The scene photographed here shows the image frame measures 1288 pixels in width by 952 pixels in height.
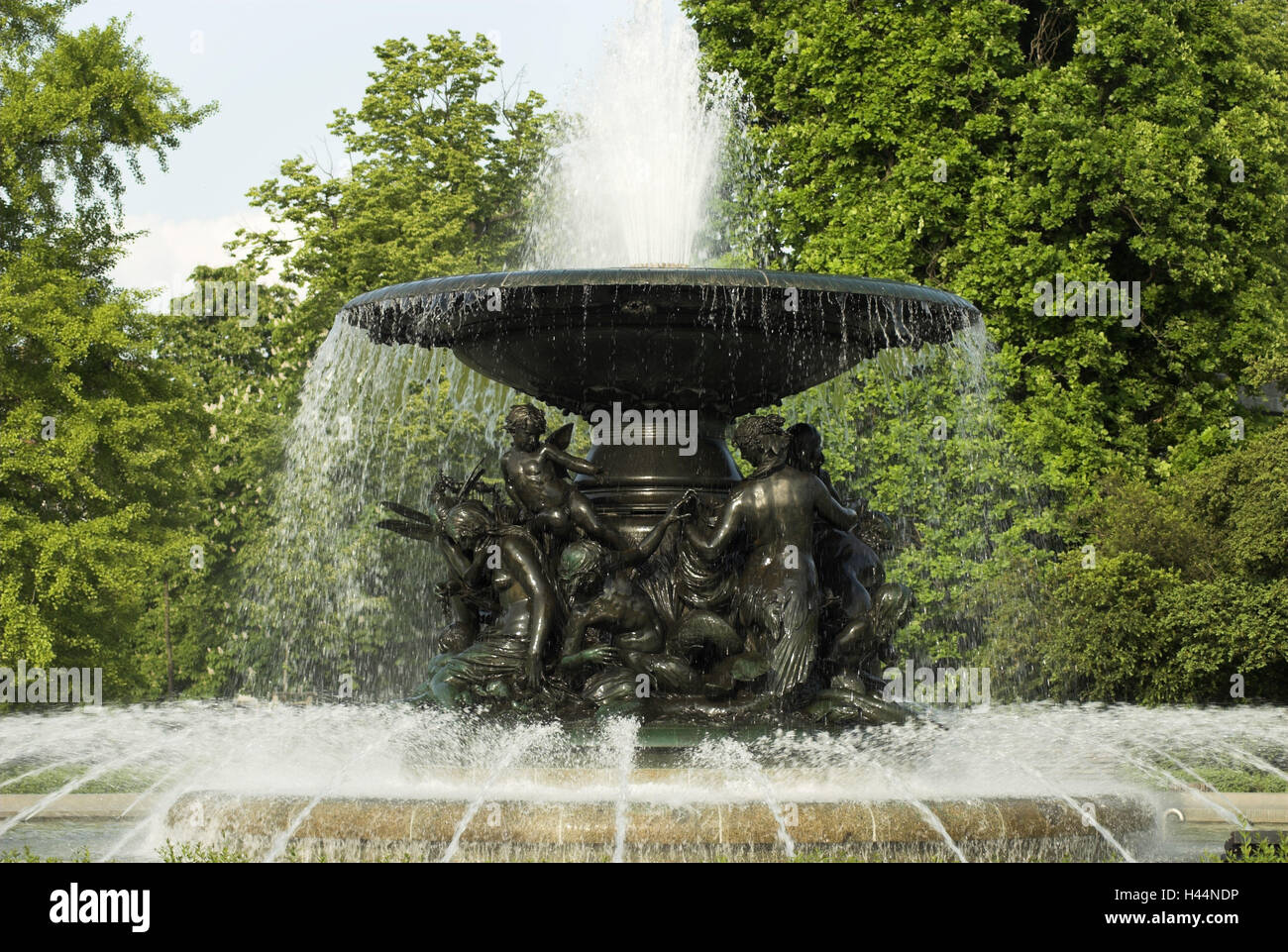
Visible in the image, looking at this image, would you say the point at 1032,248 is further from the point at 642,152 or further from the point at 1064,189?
the point at 642,152

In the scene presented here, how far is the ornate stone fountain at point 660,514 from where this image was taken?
984 cm

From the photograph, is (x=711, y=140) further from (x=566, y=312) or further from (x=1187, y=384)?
(x=1187, y=384)

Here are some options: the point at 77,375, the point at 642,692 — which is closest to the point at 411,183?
the point at 77,375

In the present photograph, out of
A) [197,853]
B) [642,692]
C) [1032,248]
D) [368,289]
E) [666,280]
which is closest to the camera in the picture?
[197,853]

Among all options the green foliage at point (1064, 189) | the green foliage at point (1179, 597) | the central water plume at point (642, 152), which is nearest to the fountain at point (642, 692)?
the central water plume at point (642, 152)

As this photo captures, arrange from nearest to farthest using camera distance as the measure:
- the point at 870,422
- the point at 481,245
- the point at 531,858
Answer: the point at 531,858 → the point at 870,422 → the point at 481,245

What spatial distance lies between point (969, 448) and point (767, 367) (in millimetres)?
11720

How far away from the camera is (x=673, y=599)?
10.6m

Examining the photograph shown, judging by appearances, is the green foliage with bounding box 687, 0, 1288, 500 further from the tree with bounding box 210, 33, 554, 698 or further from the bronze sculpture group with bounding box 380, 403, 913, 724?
the bronze sculpture group with bounding box 380, 403, 913, 724

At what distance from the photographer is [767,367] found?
10773mm

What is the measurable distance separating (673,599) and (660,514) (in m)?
0.61

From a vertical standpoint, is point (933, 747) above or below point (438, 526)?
below

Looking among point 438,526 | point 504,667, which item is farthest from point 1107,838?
point 438,526

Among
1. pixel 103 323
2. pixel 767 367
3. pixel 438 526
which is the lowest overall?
pixel 438 526
